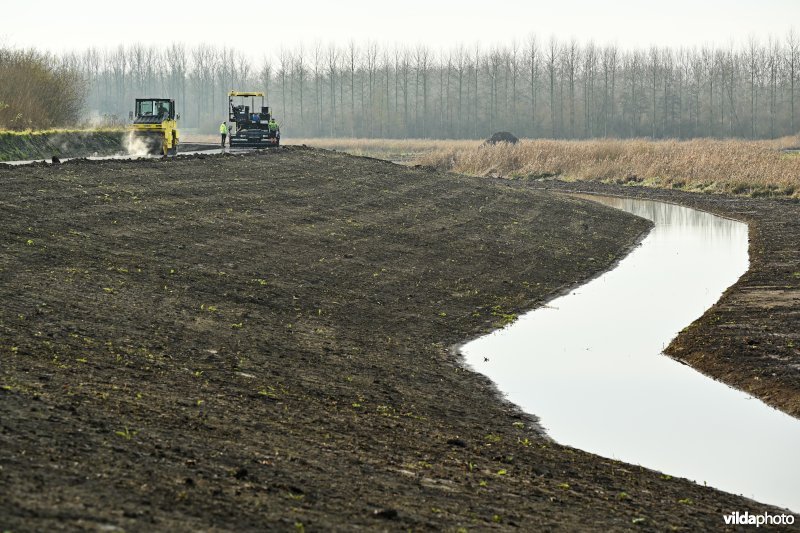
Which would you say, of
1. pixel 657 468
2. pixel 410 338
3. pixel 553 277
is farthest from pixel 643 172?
pixel 657 468

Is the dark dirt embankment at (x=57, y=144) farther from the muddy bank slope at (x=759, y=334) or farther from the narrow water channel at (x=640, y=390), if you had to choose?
the muddy bank slope at (x=759, y=334)

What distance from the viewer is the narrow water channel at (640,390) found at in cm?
1253

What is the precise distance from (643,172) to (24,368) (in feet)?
174

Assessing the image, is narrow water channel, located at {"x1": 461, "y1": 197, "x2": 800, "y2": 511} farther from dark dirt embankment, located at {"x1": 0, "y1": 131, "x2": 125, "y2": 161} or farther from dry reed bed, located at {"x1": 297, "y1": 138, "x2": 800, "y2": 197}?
dry reed bed, located at {"x1": 297, "y1": 138, "x2": 800, "y2": 197}

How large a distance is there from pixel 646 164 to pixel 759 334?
45551 mm

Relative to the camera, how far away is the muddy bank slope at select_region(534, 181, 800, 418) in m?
16.0

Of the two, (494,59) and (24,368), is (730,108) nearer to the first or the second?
(494,59)

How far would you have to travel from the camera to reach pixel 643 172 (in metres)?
61.6

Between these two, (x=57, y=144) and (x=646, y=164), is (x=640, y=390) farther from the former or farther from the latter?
(x=646, y=164)

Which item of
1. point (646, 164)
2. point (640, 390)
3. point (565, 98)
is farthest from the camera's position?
point (565, 98)

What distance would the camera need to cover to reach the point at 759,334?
18672mm

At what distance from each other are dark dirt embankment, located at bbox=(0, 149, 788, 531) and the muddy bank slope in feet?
9.54

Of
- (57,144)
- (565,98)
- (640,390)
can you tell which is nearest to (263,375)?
(640,390)

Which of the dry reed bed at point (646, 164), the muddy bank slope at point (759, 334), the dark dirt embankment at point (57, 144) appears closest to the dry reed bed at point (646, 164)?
the dry reed bed at point (646, 164)
